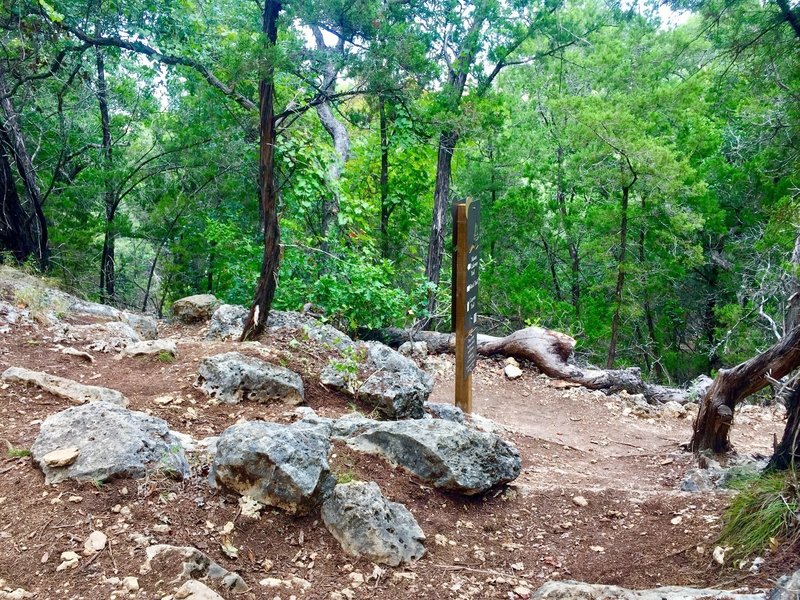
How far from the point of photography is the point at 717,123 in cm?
1627

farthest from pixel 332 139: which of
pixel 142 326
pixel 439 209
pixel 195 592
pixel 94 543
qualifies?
pixel 195 592

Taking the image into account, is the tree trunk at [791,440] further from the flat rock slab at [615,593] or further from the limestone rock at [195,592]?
the limestone rock at [195,592]

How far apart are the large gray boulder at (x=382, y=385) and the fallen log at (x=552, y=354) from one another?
10.8 ft

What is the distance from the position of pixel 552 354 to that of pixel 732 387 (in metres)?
4.39

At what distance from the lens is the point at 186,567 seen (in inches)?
92.0

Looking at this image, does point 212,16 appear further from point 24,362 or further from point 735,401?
point 735,401

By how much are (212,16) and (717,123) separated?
13.3 meters

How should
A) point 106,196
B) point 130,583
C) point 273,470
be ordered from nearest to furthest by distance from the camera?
point 130,583
point 273,470
point 106,196

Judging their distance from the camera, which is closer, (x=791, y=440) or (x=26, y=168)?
(x=791, y=440)

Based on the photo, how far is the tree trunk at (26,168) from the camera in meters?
8.38

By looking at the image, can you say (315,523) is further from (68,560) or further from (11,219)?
(11,219)

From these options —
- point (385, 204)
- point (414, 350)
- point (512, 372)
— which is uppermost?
point (385, 204)

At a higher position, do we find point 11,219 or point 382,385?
point 11,219

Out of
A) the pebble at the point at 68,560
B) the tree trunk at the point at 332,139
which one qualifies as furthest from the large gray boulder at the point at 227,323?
the pebble at the point at 68,560
